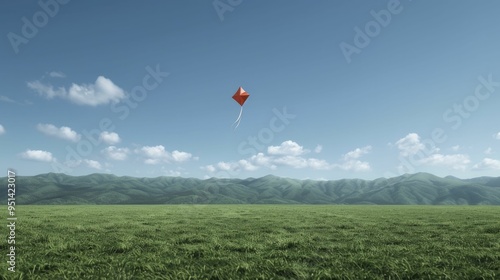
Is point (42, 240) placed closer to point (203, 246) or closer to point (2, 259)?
point (2, 259)

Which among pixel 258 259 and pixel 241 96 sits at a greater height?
pixel 241 96

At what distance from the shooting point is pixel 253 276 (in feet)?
34.8

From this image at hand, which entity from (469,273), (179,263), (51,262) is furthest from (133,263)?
(469,273)

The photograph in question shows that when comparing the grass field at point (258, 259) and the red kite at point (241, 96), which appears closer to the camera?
the grass field at point (258, 259)

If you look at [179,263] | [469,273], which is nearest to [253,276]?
[179,263]

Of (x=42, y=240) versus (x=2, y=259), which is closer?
(x=2, y=259)

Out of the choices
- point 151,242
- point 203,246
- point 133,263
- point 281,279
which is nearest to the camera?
point 281,279

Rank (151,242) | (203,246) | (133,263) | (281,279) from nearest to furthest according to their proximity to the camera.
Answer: (281,279), (133,263), (203,246), (151,242)

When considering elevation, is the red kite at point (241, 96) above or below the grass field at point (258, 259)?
above

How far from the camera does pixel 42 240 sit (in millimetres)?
17672

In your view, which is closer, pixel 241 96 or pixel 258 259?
pixel 258 259

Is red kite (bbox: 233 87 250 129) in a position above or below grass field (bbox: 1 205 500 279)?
above

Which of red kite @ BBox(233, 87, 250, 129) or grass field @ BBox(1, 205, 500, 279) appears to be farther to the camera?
red kite @ BBox(233, 87, 250, 129)

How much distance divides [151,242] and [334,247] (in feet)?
31.1
